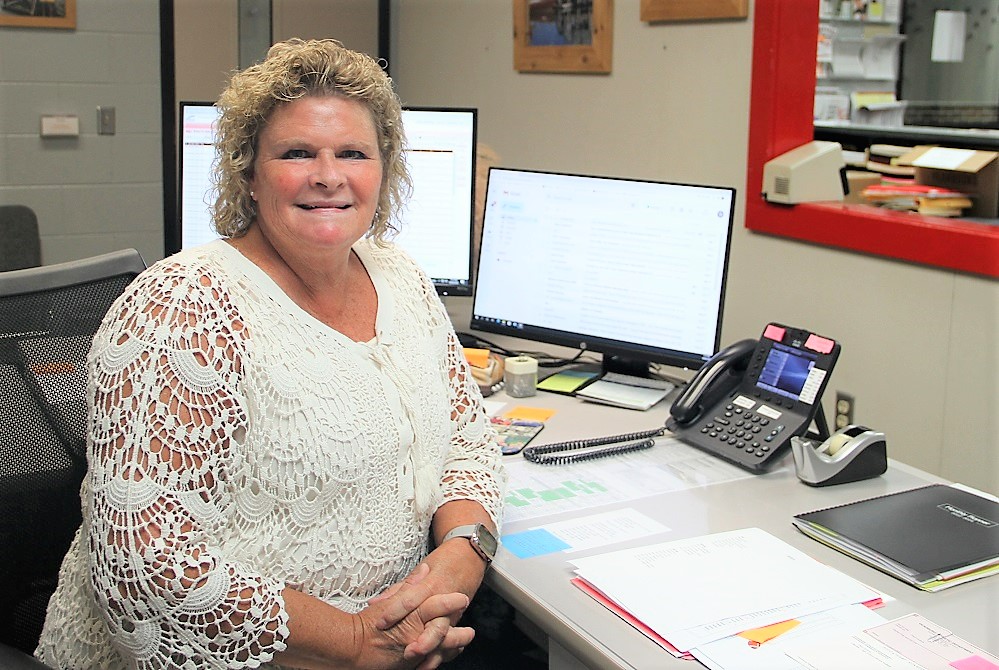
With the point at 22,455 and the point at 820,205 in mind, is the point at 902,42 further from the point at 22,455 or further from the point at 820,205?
the point at 22,455

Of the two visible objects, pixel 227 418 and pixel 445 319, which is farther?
pixel 445 319

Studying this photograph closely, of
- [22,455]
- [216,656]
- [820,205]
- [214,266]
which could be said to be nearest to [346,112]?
[214,266]

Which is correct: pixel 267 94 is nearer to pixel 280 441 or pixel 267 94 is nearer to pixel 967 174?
pixel 280 441

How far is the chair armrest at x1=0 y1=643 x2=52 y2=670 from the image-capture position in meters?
1.18

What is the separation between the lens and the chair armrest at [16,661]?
1.18m

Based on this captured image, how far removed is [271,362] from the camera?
1.30 metres

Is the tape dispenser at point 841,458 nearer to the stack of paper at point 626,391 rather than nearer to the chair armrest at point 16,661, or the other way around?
the stack of paper at point 626,391

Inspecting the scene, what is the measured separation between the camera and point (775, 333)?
1803mm

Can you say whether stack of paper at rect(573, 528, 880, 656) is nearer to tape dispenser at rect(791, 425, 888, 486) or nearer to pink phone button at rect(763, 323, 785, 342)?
tape dispenser at rect(791, 425, 888, 486)

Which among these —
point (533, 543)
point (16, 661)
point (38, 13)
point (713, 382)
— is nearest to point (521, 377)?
point (713, 382)

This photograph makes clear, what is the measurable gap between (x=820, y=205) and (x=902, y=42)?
451 cm

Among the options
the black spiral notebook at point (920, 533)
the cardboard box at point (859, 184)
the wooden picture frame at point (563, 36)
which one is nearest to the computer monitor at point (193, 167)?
the wooden picture frame at point (563, 36)

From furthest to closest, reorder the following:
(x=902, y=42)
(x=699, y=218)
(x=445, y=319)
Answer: (x=902, y=42)
(x=699, y=218)
(x=445, y=319)

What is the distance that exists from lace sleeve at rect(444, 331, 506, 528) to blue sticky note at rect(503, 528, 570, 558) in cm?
6
